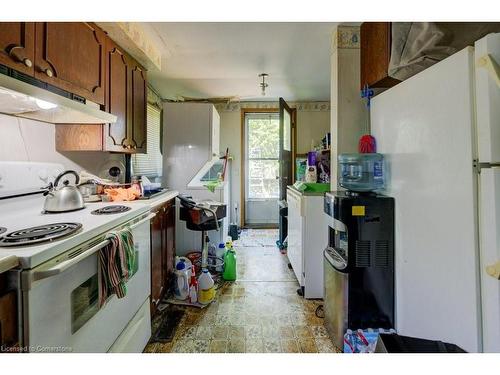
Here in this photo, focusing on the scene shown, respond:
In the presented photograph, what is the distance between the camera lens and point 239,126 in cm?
451

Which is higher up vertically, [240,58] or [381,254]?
[240,58]

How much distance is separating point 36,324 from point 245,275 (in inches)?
79.7

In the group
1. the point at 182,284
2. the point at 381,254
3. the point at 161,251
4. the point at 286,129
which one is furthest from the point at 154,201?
the point at 286,129

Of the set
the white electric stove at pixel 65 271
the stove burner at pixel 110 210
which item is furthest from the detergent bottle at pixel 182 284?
the stove burner at pixel 110 210

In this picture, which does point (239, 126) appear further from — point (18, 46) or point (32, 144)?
point (18, 46)

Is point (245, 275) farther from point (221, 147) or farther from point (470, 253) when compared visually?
point (221, 147)

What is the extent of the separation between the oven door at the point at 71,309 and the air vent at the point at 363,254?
130cm

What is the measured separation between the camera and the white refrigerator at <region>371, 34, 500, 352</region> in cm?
84

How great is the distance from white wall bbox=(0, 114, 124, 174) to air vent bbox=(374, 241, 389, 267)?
208 centimetres

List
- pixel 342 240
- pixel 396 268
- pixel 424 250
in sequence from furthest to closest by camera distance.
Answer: pixel 342 240 < pixel 396 268 < pixel 424 250

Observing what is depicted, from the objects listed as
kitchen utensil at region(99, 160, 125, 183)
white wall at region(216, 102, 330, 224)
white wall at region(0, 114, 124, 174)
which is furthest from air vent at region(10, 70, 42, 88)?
white wall at region(216, 102, 330, 224)

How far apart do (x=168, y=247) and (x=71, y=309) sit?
1.24 m
